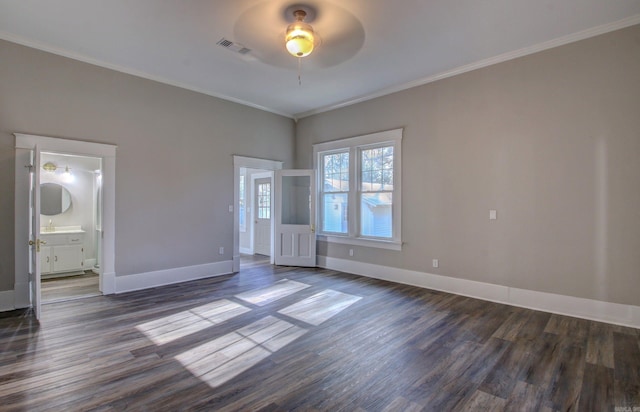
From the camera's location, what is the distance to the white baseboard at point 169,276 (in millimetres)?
4668

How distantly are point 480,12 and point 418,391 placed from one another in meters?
3.59

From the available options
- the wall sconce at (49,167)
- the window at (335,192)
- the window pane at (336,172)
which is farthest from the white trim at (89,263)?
the window pane at (336,172)

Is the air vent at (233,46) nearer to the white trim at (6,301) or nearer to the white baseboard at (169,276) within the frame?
the white baseboard at (169,276)

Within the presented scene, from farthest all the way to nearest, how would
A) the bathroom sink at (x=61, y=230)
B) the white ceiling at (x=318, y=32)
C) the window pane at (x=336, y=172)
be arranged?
the window pane at (x=336, y=172) → the bathroom sink at (x=61, y=230) → the white ceiling at (x=318, y=32)

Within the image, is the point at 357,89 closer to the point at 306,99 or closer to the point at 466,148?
the point at 306,99

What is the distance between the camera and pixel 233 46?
3.95 meters

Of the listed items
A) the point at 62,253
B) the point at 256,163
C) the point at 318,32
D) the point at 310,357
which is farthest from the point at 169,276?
the point at 318,32

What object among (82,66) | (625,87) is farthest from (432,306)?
(82,66)

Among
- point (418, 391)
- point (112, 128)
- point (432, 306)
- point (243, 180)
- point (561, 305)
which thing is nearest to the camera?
point (418, 391)

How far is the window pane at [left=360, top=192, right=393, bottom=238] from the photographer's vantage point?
18.2 feet

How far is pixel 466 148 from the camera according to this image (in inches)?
181

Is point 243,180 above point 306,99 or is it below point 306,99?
below

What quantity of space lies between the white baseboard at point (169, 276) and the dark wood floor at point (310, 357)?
343mm

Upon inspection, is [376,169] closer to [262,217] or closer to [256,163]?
[256,163]
